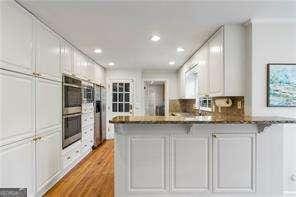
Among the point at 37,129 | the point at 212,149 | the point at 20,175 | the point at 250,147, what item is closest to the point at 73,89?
the point at 37,129

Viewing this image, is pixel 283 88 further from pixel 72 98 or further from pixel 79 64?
pixel 79 64

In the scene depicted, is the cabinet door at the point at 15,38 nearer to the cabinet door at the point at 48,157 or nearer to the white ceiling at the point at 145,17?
the white ceiling at the point at 145,17

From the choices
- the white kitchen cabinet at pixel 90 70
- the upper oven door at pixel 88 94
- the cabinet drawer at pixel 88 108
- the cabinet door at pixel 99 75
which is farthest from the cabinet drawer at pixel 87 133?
the cabinet door at pixel 99 75

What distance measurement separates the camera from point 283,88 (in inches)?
128

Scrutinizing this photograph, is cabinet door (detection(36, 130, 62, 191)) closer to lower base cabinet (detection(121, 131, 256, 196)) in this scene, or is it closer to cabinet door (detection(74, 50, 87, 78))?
lower base cabinet (detection(121, 131, 256, 196))

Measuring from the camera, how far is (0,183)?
2395mm

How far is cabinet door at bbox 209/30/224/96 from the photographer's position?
11.7ft

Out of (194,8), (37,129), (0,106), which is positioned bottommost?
(37,129)

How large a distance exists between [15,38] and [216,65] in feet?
8.72

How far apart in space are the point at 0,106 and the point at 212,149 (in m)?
2.30

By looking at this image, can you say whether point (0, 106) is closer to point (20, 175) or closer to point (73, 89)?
point (20, 175)

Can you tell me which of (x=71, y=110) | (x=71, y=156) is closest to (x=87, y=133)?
(x=71, y=156)

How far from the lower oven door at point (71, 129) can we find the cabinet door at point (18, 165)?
4.00 feet

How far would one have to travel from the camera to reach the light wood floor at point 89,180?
3543 millimetres
